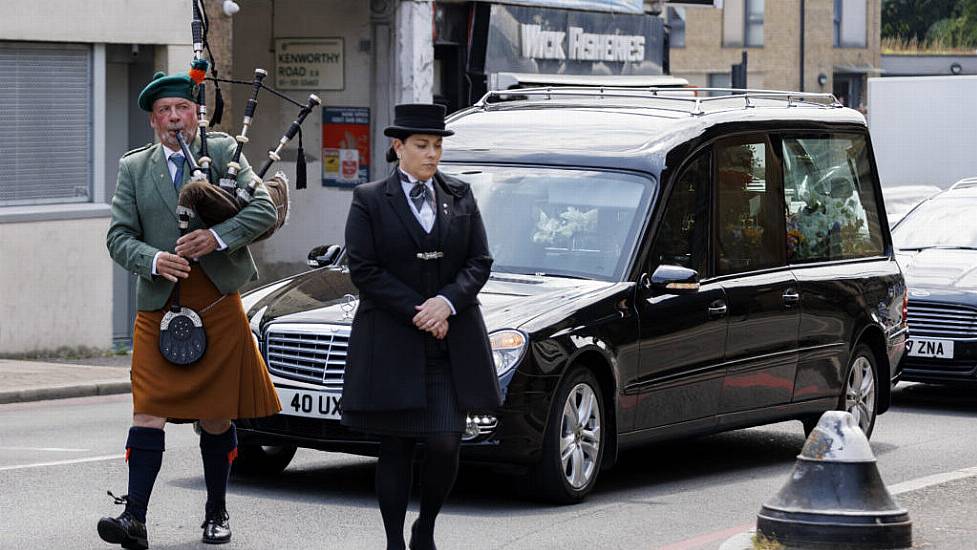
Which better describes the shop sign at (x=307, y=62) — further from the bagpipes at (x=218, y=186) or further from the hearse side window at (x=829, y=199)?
the bagpipes at (x=218, y=186)

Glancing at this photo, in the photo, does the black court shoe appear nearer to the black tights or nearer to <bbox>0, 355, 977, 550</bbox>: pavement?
the black tights

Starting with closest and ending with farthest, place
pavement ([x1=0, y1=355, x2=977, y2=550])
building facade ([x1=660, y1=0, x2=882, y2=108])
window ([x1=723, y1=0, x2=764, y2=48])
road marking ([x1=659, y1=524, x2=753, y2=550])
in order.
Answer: pavement ([x1=0, y1=355, x2=977, y2=550]) → road marking ([x1=659, y1=524, x2=753, y2=550]) → building facade ([x1=660, y1=0, x2=882, y2=108]) → window ([x1=723, y1=0, x2=764, y2=48])

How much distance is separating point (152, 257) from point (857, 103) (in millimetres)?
54749

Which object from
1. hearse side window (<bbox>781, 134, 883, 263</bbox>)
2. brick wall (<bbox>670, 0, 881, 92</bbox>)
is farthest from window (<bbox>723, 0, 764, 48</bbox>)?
hearse side window (<bbox>781, 134, 883, 263</bbox>)

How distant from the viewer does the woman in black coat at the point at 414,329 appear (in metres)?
7.00

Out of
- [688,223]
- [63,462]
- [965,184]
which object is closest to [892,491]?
[688,223]

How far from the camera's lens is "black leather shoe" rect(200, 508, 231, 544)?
7891 millimetres

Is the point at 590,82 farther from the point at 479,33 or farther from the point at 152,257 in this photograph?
the point at 152,257

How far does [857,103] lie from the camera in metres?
60.4

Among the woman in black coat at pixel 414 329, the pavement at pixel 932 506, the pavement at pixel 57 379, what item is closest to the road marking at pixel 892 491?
the pavement at pixel 932 506

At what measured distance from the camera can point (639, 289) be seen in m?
9.64

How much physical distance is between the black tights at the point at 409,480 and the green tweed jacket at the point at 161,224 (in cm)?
110

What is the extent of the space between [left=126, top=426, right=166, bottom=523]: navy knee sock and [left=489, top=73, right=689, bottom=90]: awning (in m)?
17.4

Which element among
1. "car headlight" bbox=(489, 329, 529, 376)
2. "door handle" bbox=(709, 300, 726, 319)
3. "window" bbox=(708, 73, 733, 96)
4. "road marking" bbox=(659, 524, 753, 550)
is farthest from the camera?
"window" bbox=(708, 73, 733, 96)
